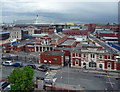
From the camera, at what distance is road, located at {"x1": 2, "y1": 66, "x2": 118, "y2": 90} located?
22.0 m

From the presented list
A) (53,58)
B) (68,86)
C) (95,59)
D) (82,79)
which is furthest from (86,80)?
(53,58)

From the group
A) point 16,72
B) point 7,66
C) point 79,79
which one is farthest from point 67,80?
point 7,66

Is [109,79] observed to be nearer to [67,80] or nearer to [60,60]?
[67,80]

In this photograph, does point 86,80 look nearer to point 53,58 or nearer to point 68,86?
point 68,86

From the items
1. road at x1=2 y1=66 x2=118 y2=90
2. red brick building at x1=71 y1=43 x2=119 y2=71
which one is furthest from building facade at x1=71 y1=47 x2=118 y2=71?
road at x1=2 y1=66 x2=118 y2=90

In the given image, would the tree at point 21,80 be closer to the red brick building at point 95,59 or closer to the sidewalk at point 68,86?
the sidewalk at point 68,86

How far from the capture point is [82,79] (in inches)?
981

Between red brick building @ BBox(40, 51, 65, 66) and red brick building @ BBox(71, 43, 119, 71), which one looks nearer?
red brick building @ BBox(71, 43, 119, 71)

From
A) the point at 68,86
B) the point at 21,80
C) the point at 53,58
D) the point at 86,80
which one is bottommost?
the point at 68,86

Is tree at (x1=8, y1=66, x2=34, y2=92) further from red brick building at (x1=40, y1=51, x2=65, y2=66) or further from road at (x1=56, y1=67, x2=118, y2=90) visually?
red brick building at (x1=40, y1=51, x2=65, y2=66)

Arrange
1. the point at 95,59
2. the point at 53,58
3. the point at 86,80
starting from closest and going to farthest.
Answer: the point at 86,80
the point at 95,59
the point at 53,58

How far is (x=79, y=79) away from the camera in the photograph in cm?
2491

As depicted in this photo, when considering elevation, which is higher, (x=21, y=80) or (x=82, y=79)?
(x=21, y=80)

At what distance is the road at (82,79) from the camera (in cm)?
2202
